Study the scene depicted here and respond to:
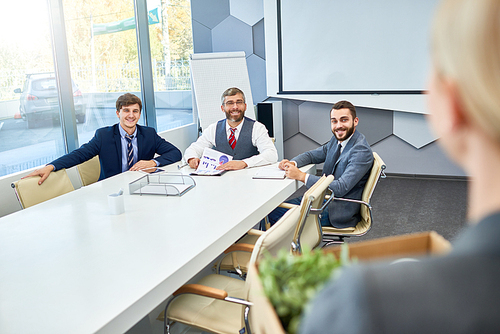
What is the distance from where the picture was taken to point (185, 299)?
1825 millimetres

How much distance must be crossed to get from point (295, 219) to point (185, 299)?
2.03 feet

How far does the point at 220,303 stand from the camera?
5.99 feet

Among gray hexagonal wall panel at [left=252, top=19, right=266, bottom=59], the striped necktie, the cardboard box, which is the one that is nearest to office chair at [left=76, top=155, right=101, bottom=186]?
the striped necktie

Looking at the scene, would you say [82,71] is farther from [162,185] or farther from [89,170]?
[162,185]

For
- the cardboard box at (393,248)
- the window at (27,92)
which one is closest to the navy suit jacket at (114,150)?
the window at (27,92)

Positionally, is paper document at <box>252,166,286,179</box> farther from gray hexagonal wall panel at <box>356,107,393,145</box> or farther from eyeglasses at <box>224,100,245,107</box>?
gray hexagonal wall panel at <box>356,107,393,145</box>

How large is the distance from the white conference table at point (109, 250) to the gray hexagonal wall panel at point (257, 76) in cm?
350

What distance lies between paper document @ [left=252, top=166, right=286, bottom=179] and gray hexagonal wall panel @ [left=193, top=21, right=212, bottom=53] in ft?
11.9

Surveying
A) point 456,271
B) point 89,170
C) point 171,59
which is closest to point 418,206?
point 89,170

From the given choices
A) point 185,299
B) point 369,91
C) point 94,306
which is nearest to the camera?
point 94,306

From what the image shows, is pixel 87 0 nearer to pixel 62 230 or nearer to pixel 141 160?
pixel 141 160

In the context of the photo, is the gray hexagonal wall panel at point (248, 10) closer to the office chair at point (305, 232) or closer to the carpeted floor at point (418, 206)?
the carpeted floor at point (418, 206)

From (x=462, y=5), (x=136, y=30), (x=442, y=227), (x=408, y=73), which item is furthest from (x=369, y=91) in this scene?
(x=462, y=5)

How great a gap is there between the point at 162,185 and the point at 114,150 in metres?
0.95
